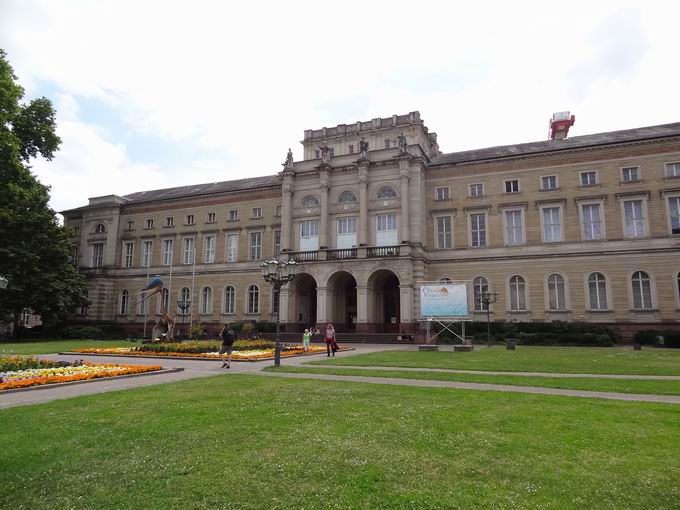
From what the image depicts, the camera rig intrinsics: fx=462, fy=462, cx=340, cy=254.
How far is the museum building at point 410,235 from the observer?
39344 mm

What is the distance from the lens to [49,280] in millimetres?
47594

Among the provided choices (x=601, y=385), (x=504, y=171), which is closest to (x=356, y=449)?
(x=601, y=385)

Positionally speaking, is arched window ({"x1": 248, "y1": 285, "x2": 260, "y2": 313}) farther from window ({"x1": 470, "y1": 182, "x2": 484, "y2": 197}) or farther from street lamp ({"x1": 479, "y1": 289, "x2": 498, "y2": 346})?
window ({"x1": 470, "y1": 182, "x2": 484, "y2": 197})

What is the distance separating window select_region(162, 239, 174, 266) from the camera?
58644 millimetres

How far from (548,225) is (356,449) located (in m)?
40.4

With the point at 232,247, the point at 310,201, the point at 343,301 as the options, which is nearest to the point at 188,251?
the point at 232,247


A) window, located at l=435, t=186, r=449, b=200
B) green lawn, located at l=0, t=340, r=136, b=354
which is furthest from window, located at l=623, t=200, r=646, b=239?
green lawn, located at l=0, t=340, r=136, b=354

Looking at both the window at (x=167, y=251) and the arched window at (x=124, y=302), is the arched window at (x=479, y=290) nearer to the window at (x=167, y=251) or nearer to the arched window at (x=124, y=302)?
the window at (x=167, y=251)

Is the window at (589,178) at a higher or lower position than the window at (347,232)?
higher

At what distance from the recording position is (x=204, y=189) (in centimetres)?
6084

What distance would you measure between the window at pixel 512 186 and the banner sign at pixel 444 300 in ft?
48.2

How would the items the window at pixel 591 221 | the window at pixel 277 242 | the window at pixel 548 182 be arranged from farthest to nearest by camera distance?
1. the window at pixel 277 242
2. the window at pixel 548 182
3. the window at pixel 591 221

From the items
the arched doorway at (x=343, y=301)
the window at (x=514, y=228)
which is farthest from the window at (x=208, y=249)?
the window at (x=514, y=228)

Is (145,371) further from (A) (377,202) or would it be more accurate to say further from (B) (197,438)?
(A) (377,202)
